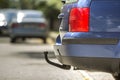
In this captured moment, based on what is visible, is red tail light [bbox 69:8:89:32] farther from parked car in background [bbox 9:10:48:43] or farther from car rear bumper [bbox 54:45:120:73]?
parked car in background [bbox 9:10:48:43]

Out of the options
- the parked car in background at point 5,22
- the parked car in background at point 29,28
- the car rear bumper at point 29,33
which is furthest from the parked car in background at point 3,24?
→ the car rear bumper at point 29,33

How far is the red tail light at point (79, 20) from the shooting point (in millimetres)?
7004

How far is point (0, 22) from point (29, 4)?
27.5 meters

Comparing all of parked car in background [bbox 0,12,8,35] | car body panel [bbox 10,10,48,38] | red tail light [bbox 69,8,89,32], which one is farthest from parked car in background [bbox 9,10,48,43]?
red tail light [bbox 69,8,89,32]

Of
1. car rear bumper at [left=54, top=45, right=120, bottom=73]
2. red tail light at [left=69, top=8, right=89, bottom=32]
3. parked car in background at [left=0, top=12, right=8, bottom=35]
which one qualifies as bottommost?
parked car in background at [left=0, top=12, right=8, bottom=35]

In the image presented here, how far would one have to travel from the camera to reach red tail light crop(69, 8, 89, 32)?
23.0 ft

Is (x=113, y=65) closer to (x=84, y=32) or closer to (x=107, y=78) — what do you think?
(x=84, y=32)

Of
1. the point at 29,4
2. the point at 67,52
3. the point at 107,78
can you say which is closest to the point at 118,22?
the point at 67,52

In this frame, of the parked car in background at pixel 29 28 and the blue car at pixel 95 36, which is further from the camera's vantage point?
the parked car in background at pixel 29 28

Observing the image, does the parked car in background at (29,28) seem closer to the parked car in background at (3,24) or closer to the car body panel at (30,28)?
the car body panel at (30,28)

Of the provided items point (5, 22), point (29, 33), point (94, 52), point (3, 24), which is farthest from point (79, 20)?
point (5, 22)

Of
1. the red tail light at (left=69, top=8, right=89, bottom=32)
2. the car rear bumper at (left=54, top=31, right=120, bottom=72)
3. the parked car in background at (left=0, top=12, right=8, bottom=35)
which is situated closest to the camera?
the car rear bumper at (left=54, top=31, right=120, bottom=72)

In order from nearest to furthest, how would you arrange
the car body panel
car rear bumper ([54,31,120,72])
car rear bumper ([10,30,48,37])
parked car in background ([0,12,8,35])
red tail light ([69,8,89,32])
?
car rear bumper ([54,31,120,72])
red tail light ([69,8,89,32])
the car body panel
car rear bumper ([10,30,48,37])
parked car in background ([0,12,8,35])

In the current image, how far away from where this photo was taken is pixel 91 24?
6984 mm
